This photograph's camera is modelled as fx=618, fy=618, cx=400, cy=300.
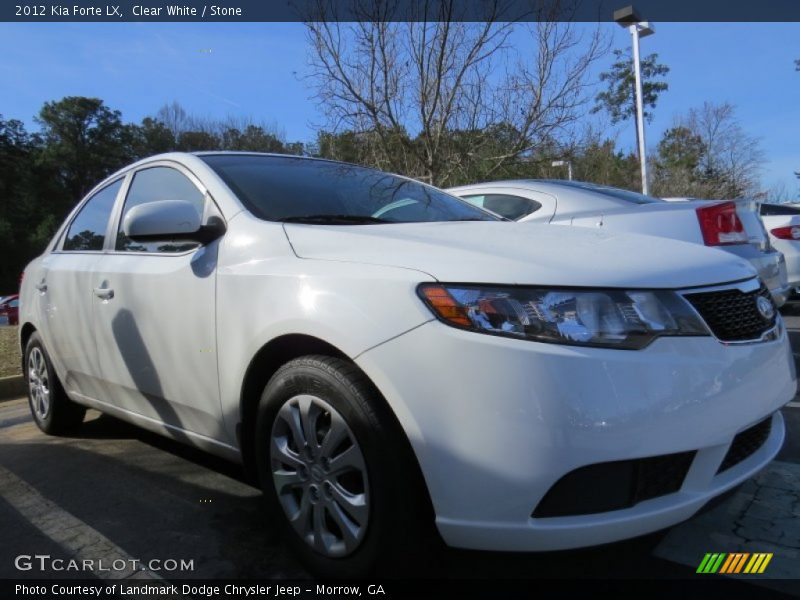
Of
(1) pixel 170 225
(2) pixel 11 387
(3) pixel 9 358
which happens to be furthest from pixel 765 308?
(3) pixel 9 358

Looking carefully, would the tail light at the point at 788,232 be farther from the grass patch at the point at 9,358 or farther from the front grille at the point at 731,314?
the grass patch at the point at 9,358

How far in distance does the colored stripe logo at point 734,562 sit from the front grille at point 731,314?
79cm

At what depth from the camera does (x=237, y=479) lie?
312 centimetres

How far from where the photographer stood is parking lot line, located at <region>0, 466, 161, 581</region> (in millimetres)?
2258

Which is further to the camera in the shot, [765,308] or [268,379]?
[268,379]

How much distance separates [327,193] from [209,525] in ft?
5.03

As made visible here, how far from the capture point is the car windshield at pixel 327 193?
8.52ft

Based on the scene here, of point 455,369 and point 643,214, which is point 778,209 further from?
point 455,369

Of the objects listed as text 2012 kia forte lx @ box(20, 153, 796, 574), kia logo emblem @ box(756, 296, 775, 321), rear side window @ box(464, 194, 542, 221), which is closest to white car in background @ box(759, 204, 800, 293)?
rear side window @ box(464, 194, 542, 221)

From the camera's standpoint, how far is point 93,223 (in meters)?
3.63

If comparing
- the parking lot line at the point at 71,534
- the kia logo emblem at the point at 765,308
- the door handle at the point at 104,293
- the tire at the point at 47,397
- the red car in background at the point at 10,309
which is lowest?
the red car in background at the point at 10,309

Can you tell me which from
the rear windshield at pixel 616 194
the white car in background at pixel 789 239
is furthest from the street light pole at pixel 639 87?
the rear windshield at pixel 616 194

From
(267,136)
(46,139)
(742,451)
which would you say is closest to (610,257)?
(742,451)

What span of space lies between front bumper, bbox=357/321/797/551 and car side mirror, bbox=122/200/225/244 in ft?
3.62
